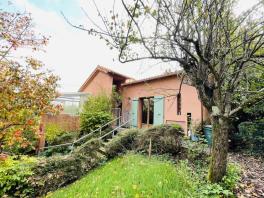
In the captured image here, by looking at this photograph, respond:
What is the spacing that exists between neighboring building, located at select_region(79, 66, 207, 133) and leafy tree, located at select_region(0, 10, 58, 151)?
3.95 metres

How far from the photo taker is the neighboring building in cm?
1008

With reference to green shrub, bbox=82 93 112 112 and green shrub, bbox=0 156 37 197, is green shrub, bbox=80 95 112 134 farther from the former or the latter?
green shrub, bbox=0 156 37 197

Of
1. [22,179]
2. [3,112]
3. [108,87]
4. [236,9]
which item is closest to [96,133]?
[108,87]

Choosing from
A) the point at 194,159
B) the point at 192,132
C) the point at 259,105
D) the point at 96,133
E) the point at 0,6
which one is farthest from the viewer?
the point at 96,133

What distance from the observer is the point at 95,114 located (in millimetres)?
13469

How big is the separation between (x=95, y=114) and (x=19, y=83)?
26.7 feet

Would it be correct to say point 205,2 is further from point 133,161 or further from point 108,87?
point 108,87

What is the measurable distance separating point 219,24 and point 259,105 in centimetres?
469

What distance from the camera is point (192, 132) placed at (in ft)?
29.2

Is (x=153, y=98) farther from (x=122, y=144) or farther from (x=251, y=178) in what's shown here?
(x=251, y=178)

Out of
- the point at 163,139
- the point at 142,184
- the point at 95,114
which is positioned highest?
the point at 95,114

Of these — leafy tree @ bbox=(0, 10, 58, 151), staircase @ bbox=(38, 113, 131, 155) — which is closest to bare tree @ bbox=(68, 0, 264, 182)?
leafy tree @ bbox=(0, 10, 58, 151)

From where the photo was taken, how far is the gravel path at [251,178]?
159 inches

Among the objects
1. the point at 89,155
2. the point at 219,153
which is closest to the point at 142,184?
the point at 219,153
